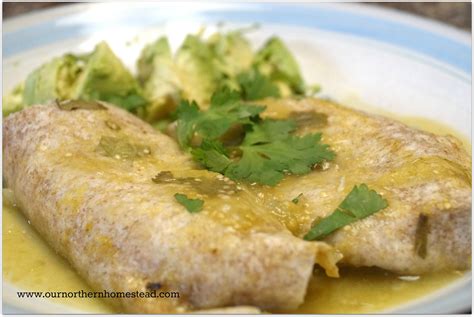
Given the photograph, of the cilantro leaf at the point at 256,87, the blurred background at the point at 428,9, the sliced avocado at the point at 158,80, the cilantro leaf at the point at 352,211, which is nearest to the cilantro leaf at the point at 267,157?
the cilantro leaf at the point at 352,211

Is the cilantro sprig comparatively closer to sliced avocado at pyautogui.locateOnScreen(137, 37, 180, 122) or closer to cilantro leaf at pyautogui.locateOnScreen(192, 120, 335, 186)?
cilantro leaf at pyautogui.locateOnScreen(192, 120, 335, 186)

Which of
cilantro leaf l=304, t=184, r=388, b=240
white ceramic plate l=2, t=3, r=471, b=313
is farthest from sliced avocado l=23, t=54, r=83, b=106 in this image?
cilantro leaf l=304, t=184, r=388, b=240

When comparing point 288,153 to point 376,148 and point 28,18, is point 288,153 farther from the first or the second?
point 28,18

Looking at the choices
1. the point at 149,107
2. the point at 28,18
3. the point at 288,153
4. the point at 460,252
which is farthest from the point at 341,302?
the point at 28,18

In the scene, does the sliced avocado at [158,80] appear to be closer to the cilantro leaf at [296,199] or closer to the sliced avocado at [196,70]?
the sliced avocado at [196,70]

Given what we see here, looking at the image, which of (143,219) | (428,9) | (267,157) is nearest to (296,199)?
(267,157)

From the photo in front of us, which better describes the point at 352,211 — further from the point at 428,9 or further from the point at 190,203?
the point at 428,9

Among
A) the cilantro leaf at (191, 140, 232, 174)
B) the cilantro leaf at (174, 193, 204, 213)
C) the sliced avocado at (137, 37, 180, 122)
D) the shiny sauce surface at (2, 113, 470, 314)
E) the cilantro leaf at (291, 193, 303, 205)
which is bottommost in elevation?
the shiny sauce surface at (2, 113, 470, 314)
